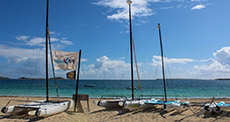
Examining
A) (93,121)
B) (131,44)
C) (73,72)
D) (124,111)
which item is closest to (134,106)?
(124,111)

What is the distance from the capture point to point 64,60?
481 inches

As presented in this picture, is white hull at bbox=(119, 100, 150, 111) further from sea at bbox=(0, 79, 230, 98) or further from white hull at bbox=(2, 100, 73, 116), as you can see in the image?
white hull at bbox=(2, 100, 73, 116)

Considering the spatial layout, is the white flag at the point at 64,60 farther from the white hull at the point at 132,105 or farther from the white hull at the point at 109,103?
the white hull at the point at 132,105

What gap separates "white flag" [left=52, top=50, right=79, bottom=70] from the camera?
12.1m

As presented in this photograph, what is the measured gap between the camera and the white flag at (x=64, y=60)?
39.8 ft

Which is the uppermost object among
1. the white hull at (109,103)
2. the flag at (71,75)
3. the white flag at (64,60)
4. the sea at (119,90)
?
the white flag at (64,60)

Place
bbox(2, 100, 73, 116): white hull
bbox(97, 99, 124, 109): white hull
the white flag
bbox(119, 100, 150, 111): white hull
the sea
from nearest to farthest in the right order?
bbox(2, 100, 73, 116): white hull, the white flag, bbox(119, 100, 150, 111): white hull, bbox(97, 99, 124, 109): white hull, the sea

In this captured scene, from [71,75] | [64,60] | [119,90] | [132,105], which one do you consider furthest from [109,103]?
[119,90]

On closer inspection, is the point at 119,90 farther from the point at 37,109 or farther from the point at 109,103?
the point at 37,109

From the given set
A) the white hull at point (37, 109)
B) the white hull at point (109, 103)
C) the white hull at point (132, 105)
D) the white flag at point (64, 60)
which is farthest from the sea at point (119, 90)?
the white hull at point (37, 109)

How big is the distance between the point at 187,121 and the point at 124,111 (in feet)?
13.2

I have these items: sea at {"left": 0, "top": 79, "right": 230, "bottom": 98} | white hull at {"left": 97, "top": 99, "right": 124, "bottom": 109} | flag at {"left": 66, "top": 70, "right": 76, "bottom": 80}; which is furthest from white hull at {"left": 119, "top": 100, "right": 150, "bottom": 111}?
flag at {"left": 66, "top": 70, "right": 76, "bottom": 80}

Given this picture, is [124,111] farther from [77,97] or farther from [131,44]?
[131,44]

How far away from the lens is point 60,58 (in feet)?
39.8
